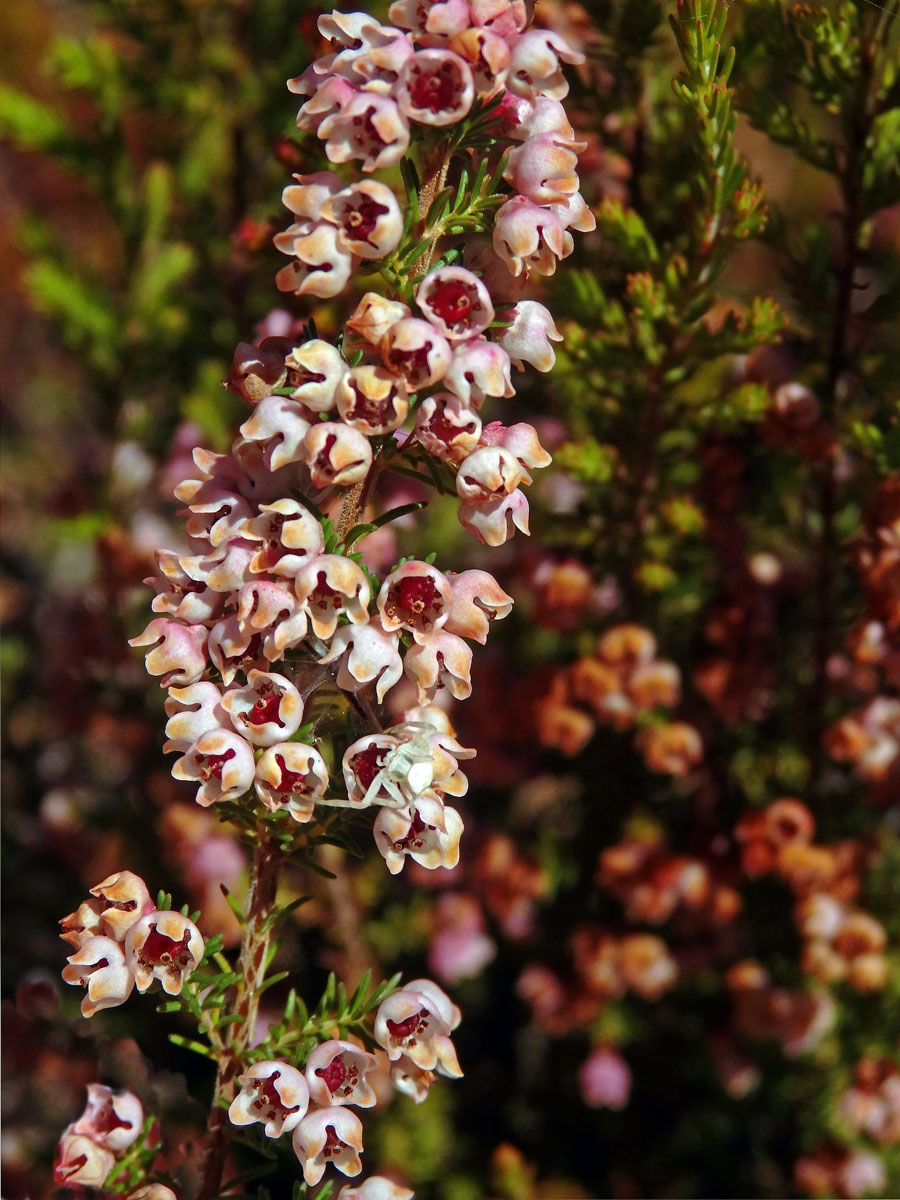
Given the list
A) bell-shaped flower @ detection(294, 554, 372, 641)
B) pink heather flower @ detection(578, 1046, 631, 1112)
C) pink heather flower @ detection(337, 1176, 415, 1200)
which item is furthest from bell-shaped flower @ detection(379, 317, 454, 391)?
pink heather flower @ detection(578, 1046, 631, 1112)

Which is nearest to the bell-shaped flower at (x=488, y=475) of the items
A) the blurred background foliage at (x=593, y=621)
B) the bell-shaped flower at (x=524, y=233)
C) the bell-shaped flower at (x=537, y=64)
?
the bell-shaped flower at (x=524, y=233)

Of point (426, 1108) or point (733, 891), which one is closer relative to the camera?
point (733, 891)

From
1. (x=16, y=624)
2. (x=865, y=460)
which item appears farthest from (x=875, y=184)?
(x=16, y=624)

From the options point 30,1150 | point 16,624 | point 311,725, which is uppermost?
point 311,725

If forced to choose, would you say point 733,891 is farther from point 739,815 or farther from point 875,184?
point 875,184

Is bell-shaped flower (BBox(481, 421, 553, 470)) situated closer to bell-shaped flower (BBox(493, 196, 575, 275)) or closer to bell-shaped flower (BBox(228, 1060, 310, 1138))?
bell-shaped flower (BBox(493, 196, 575, 275))

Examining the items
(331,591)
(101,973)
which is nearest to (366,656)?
(331,591)

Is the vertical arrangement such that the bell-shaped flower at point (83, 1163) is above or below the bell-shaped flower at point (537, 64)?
below

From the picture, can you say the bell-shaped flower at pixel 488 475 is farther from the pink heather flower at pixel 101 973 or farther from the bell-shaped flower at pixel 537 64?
the pink heather flower at pixel 101 973
